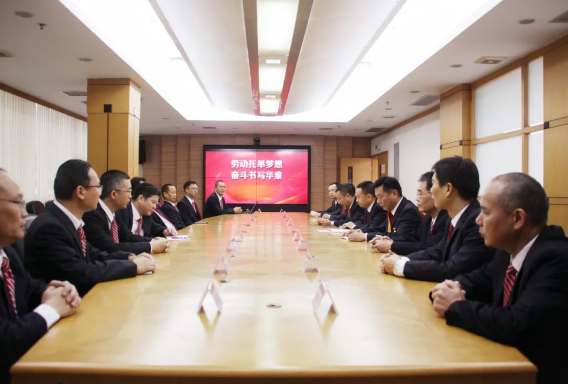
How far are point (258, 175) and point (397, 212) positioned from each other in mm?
9106

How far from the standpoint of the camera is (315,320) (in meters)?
1.67

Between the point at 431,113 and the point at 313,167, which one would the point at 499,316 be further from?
the point at 313,167

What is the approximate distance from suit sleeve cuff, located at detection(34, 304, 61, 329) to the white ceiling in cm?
352

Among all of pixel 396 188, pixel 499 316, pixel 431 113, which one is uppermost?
pixel 431 113

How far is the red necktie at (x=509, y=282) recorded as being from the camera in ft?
5.59

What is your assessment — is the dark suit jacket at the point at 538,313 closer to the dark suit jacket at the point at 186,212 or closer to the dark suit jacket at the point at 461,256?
the dark suit jacket at the point at 461,256

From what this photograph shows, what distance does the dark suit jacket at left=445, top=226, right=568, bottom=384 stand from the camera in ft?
4.73

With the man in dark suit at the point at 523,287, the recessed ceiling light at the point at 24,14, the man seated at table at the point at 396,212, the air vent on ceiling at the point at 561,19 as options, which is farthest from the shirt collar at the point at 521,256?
the recessed ceiling light at the point at 24,14

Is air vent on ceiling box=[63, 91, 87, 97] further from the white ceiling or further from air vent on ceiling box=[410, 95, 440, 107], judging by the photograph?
air vent on ceiling box=[410, 95, 440, 107]

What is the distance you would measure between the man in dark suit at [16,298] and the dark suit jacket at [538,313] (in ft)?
4.58

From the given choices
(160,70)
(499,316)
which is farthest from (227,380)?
(160,70)

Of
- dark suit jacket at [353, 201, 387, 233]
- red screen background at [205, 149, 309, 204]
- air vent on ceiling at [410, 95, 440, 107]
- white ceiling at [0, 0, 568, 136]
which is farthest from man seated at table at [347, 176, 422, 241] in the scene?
red screen background at [205, 149, 309, 204]

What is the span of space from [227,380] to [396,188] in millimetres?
3593

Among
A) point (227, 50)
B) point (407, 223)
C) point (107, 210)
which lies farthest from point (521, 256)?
point (227, 50)
